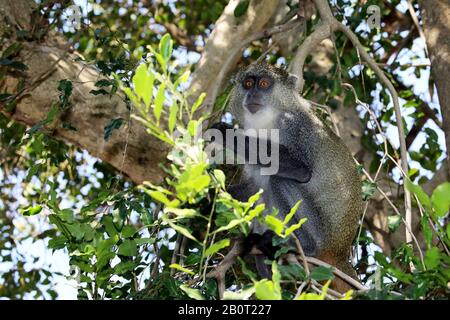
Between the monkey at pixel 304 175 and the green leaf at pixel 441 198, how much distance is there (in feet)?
7.91

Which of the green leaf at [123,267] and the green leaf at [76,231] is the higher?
the green leaf at [76,231]

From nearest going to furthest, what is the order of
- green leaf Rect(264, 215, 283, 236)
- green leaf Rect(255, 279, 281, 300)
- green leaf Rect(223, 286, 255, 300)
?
1. green leaf Rect(255, 279, 281, 300)
2. green leaf Rect(223, 286, 255, 300)
3. green leaf Rect(264, 215, 283, 236)

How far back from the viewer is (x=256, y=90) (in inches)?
262

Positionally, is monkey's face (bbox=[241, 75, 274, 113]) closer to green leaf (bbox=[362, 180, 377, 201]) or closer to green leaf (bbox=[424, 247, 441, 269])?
green leaf (bbox=[362, 180, 377, 201])

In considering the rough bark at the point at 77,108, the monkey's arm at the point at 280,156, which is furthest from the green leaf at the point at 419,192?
the rough bark at the point at 77,108

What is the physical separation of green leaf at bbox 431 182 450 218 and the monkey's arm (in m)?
2.78

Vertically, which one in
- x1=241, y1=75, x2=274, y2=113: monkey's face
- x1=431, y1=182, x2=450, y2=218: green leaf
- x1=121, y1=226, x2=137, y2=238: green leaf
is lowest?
x1=121, y1=226, x2=137, y2=238: green leaf

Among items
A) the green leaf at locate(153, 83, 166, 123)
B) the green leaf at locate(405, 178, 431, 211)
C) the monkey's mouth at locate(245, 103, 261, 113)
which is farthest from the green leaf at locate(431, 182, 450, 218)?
the monkey's mouth at locate(245, 103, 261, 113)

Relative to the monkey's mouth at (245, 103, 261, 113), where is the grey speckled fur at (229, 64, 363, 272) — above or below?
below

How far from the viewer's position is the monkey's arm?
615cm

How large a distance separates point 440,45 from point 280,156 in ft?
6.52

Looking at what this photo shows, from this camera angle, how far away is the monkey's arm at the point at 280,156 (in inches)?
242

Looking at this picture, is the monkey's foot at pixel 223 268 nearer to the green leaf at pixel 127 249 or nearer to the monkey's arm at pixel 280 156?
the green leaf at pixel 127 249

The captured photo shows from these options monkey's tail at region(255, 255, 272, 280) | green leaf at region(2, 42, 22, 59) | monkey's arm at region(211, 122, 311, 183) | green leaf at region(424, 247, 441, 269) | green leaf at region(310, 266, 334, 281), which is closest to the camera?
green leaf at region(424, 247, 441, 269)
